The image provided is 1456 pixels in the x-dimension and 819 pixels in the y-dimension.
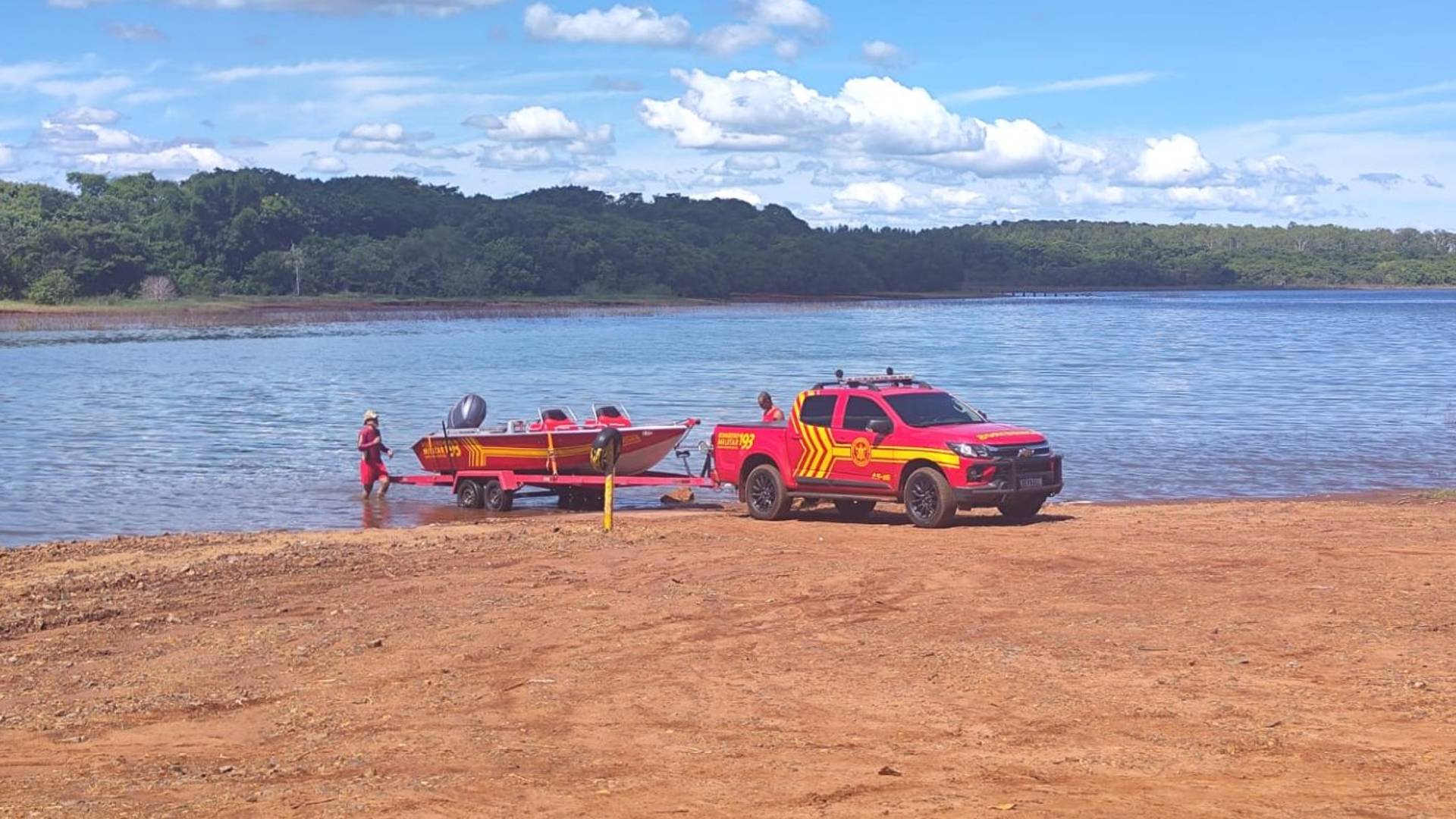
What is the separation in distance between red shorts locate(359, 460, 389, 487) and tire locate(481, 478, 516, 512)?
178 cm

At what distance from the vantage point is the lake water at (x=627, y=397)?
25156mm

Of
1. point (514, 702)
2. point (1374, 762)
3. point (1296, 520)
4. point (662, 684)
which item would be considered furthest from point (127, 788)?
point (1296, 520)

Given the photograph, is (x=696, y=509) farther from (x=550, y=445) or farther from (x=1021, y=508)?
(x=1021, y=508)

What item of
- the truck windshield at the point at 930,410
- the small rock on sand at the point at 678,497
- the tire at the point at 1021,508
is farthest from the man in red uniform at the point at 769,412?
the tire at the point at 1021,508

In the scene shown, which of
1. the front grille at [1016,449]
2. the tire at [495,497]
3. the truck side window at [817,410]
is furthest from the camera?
the tire at [495,497]

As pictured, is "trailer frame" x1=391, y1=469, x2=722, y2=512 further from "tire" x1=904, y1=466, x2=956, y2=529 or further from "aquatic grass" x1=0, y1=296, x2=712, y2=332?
"aquatic grass" x1=0, y1=296, x2=712, y2=332

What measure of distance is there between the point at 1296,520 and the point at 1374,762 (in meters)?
10.4

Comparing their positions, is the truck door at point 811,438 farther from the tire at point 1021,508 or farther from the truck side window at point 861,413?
the tire at point 1021,508

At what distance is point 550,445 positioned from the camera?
896 inches

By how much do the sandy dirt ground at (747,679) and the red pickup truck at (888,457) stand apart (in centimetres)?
143

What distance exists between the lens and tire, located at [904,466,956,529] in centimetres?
1775

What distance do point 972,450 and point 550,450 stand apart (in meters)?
7.13

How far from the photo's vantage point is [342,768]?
827 centimetres

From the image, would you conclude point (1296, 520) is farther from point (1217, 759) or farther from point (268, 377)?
point (268, 377)
